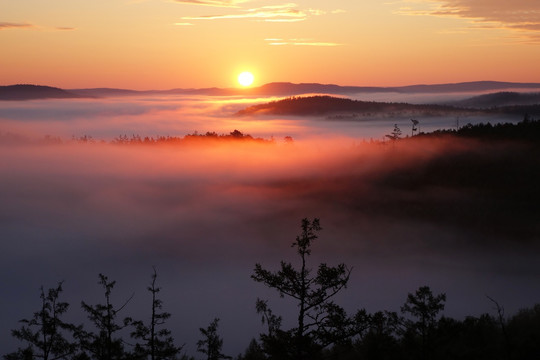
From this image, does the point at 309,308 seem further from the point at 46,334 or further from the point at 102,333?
the point at 46,334

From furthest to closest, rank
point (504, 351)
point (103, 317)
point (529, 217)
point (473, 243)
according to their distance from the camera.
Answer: point (473, 243) → point (529, 217) → point (504, 351) → point (103, 317)

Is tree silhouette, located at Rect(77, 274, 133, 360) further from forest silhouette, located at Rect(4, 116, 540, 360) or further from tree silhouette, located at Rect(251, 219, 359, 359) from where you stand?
tree silhouette, located at Rect(251, 219, 359, 359)

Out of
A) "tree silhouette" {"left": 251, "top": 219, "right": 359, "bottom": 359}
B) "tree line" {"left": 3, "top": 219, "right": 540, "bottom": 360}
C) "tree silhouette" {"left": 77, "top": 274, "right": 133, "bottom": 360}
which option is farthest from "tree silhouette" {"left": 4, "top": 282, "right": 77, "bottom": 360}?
"tree silhouette" {"left": 251, "top": 219, "right": 359, "bottom": 359}

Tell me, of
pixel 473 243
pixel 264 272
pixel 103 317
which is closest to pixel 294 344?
pixel 264 272

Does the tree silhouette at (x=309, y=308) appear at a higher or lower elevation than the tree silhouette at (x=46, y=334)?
higher

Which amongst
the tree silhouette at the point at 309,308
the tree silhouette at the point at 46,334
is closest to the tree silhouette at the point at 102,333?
the tree silhouette at the point at 46,334

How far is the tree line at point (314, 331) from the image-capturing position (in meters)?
22.7

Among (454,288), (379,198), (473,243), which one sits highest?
(379,198)

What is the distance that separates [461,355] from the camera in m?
29.6

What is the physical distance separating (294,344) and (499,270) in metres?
161

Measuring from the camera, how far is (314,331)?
22656 millimetres

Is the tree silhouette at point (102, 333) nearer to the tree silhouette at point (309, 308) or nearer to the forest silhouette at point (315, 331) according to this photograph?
the forest silhouette at point (315, 331)

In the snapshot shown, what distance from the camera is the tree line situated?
22.7 metres

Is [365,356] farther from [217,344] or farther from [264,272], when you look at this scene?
[264,272]
